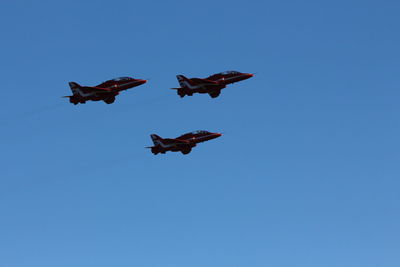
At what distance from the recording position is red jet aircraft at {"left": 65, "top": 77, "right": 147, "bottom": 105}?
170 metres

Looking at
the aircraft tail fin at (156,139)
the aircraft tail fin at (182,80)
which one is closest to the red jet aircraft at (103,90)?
the aircraft tail fin at (182,80)

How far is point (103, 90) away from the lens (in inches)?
6757

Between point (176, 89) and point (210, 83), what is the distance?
8134 millimetres

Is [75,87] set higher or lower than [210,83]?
lower

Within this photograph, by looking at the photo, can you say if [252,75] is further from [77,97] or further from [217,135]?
[77,97]

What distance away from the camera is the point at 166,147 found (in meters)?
173

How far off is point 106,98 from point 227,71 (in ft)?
94.5

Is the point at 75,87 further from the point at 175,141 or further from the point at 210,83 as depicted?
the point at 210,83

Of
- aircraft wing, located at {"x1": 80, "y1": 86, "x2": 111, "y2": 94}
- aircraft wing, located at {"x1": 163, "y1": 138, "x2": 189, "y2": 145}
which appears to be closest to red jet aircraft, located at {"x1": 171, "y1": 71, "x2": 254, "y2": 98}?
aircraft wing, located at {"x1": 163, "y1": 138, "x2": 189, "y2": 145}

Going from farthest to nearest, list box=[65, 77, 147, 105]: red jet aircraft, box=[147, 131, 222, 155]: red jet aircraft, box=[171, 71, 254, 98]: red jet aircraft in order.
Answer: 1. box=[171, 71, 254, 98]: red jet aircraft
2. box=[147, 131, 222, 155]: red jet aircraft
3. box=[65, 77, 147, 105]: red jet aircraft

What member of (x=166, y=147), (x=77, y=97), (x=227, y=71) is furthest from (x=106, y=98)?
(x=227, y=71)

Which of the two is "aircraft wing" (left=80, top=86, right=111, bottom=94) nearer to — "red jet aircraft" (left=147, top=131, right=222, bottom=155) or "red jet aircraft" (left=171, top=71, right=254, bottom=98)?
"red jet aircraft" (left=147, top=131, right=222, bottom=155)

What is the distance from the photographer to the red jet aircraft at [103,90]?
17000 cm

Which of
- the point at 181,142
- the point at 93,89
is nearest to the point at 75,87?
the point at 93,89
